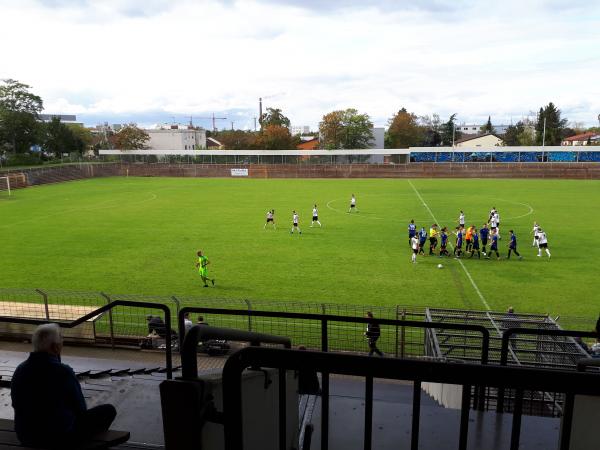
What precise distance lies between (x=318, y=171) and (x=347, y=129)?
26.2 metres

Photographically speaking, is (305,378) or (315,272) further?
(315,272)

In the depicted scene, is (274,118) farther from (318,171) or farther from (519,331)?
(519,331)

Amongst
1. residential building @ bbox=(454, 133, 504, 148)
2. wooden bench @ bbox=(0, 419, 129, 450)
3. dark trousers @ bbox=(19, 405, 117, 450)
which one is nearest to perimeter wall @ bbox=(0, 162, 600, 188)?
residential building @ bbox=(454, 133, 504, 148)

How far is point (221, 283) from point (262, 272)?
1987 mm

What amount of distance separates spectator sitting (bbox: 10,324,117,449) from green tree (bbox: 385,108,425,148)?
10074 centimetres

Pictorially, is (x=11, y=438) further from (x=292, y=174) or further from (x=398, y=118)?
(x=398, y=118)

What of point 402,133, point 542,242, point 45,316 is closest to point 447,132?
point 402,133

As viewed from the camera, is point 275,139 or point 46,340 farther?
point 275,139

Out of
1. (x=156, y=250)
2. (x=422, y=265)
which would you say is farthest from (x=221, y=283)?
(x=422, y=265)

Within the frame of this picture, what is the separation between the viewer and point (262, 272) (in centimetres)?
1888

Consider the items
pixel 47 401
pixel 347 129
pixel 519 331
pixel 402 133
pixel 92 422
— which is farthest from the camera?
pixel 402 133

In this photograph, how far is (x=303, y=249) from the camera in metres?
22.8

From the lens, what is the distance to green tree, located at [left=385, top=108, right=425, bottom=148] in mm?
100125

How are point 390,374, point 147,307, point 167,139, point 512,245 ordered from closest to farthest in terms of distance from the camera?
point 390,374
point 147,307
point 512,245
point 167,139
